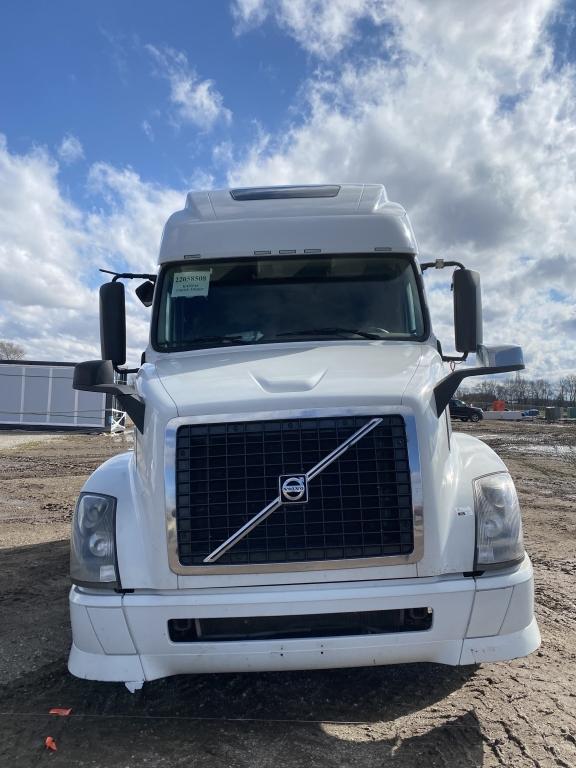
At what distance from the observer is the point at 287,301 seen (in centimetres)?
433

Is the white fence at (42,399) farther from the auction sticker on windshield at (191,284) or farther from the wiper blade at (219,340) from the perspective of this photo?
the wiper blade at (219,340)

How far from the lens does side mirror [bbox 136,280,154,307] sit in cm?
535

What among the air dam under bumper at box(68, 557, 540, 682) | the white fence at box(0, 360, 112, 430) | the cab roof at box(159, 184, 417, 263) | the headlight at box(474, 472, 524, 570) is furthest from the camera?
the white fence at box(0, 360, 112, 430)

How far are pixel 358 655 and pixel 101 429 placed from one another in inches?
1090

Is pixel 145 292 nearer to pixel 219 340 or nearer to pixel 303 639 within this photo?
pixel 219 340

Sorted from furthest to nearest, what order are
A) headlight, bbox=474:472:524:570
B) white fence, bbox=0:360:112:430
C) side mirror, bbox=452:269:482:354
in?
white fence, bbox=0:360:112:430
side mirror, bbox=452:269:482:354
headlight, bbox=474:472:524:570

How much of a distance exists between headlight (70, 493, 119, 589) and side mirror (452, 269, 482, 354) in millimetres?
2746

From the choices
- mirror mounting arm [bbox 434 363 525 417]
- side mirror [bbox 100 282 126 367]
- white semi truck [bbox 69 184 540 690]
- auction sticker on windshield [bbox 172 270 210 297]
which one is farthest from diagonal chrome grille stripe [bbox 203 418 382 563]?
side mirror [bbox 100 282 126 367]

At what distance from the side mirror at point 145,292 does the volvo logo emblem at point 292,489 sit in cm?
303

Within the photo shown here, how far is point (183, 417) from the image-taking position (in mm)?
2965

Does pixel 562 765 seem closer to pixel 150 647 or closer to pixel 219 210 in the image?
pixel 150 647

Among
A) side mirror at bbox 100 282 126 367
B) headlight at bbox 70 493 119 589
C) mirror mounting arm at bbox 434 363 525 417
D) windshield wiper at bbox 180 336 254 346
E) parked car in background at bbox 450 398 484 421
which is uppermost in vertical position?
parked car in background at bbox 450 398 484 421

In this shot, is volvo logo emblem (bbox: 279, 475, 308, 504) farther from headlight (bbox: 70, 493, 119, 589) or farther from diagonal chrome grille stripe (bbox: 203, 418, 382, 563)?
headlight (bbox: 70, 493, 119, 589)

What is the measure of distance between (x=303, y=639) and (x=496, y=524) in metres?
1.14
